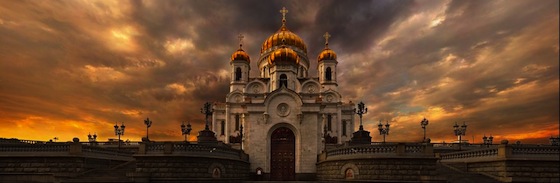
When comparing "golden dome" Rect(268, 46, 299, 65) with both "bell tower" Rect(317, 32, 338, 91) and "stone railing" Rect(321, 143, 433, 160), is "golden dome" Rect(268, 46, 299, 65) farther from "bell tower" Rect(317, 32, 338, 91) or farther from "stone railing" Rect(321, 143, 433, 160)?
"stone railing" Rect(321, 143, 433, 160)

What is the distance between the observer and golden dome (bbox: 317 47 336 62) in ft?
209

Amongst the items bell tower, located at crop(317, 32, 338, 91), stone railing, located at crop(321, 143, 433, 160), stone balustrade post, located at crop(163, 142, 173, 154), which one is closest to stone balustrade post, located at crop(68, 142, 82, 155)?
stone balustrade post, located at crop(163, 142, 173, 154)

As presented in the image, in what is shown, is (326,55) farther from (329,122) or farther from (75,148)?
(75,148)

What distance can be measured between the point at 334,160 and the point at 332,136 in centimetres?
2657

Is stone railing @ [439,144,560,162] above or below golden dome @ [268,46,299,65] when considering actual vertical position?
below

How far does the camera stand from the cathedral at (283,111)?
114 feet

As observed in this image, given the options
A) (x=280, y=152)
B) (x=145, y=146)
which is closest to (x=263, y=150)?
(x=280, y=152)

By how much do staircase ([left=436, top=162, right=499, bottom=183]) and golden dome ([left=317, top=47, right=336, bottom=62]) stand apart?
3572cm

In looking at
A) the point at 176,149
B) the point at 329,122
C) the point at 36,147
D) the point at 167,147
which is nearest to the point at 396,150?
the point at 176,149

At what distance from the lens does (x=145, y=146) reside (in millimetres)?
25922

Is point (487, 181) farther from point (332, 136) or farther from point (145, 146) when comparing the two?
point (332, 136)

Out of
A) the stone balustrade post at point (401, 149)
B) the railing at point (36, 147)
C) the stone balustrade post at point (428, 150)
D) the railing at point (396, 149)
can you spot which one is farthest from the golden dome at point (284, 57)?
the railing at point (36, 147)

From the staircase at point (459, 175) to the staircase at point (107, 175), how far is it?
19.8 m

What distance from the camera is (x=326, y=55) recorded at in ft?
209
